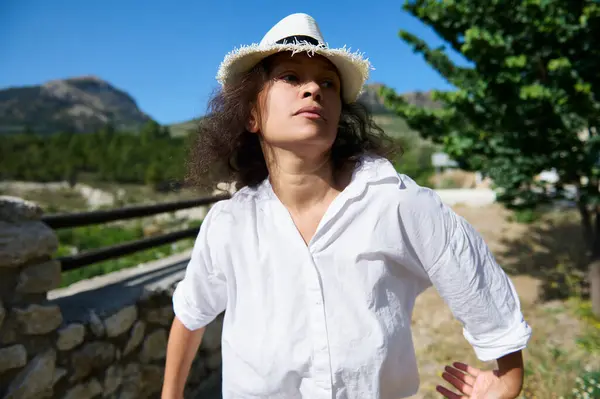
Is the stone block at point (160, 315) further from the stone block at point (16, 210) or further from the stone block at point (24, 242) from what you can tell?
the stone block at point (16, 210)

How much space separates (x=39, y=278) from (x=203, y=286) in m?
1.13

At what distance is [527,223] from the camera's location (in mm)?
8492

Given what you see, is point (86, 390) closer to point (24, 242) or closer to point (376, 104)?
point (24, 242)

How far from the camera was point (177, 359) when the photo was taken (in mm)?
1404

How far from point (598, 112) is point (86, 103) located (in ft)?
378

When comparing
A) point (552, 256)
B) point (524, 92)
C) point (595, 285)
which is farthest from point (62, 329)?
point (552, 256)

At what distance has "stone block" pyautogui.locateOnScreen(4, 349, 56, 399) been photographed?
1948mm

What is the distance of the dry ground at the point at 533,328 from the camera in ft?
10.9

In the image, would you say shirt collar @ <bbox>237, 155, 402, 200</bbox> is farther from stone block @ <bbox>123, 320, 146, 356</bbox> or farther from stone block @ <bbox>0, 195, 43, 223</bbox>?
stone block @ <bbox>123, 320, 146, 356</bbox>

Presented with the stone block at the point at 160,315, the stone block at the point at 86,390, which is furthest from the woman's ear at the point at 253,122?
the stone block at the point at 160,315

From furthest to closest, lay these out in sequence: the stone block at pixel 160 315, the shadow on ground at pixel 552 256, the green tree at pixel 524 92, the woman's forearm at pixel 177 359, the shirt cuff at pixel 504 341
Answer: the shadow on ground at pixel 552 256 < the green tree at pixel 524 92 < the stone block at pixel 160 315 < the woman's forearm at pixel 177 359 < the shirt cuff at pixel 504 341

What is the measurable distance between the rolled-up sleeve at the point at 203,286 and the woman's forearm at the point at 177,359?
3 cm

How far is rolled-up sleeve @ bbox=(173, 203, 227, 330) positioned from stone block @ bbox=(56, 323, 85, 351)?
1.08 meters

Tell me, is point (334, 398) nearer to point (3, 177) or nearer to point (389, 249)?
point (389, 249)
